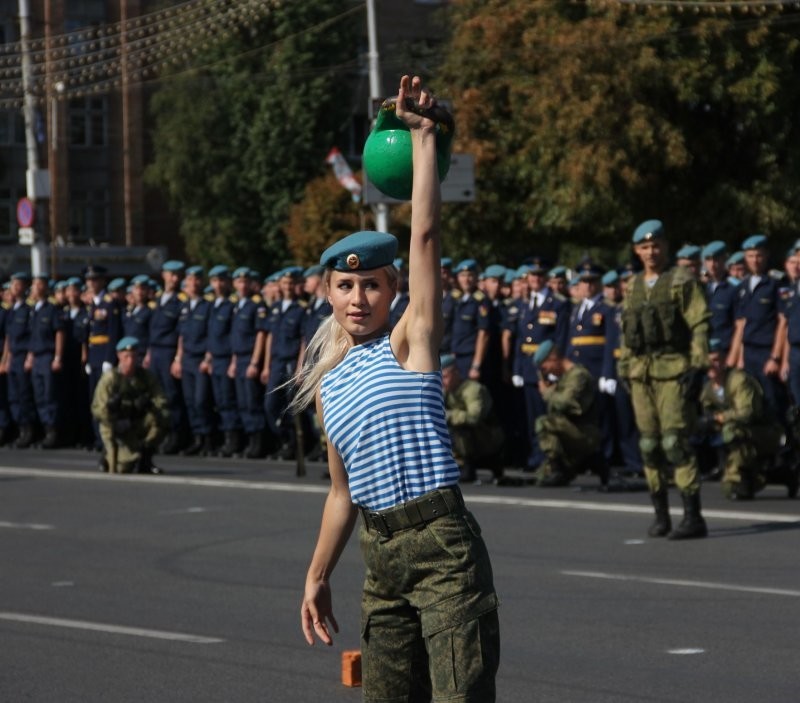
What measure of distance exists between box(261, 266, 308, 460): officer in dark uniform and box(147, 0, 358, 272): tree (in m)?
35.9

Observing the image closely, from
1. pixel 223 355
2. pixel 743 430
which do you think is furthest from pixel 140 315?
pixel 743 430

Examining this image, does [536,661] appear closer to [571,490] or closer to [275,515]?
[275,515]

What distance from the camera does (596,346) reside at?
18.8m

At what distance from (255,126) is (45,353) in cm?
3342

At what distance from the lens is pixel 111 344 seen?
24312mm

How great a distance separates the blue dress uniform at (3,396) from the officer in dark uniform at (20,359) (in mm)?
435

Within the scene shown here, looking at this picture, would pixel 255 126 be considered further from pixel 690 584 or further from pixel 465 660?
pixel 465 660

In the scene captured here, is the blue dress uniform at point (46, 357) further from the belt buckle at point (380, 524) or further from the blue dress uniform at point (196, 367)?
the belt buckle at point (380, 524)

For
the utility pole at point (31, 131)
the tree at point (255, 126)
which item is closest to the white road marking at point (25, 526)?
→ the utility pole at point (31, 131)

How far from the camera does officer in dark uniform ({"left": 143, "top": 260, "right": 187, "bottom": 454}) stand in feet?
78.0

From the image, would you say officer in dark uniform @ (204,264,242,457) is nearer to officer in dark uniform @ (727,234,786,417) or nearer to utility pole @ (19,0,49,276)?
officer in dark uniform @ (727,234,786,417)

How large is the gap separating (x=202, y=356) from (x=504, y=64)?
46.8 feet

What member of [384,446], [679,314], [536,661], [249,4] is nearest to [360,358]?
[384,446]

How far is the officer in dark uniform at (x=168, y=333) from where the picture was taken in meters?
23.8
